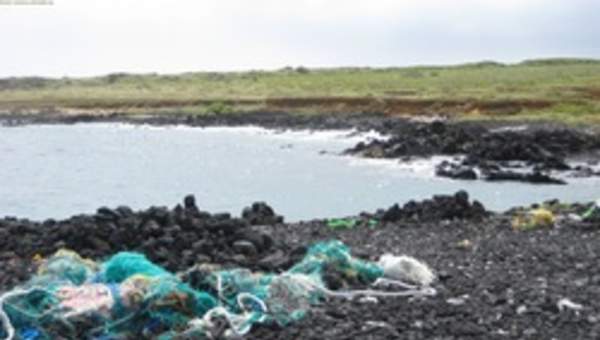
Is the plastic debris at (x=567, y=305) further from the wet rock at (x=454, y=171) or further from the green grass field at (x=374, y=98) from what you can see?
the green grass field at (x=374, y=98)

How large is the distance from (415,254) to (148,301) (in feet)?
17.5

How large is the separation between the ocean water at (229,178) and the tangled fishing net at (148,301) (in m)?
11.5

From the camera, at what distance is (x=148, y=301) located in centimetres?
931

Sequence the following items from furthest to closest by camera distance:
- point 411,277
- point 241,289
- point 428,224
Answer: point 428,224 → point 411,277 → point 241,289

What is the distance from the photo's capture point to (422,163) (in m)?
33.6

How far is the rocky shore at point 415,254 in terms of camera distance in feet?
30.6

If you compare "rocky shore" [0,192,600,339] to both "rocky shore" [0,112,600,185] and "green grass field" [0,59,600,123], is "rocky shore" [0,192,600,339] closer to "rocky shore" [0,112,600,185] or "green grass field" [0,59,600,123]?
"rocky shore" [0,112,600,185]

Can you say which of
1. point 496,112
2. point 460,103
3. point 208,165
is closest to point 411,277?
point 208,165

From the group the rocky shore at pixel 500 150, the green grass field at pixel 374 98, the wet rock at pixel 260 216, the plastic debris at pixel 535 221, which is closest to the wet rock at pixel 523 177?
the rocky shore at pixel 500 150

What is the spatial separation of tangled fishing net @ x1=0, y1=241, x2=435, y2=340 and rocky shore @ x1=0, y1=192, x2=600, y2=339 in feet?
0.79

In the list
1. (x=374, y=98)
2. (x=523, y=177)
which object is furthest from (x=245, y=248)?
(x=374, y=98)

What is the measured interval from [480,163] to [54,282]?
22638 millimetres

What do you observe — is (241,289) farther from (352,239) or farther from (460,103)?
(460,103)

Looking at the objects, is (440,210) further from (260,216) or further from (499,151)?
(499,151)
